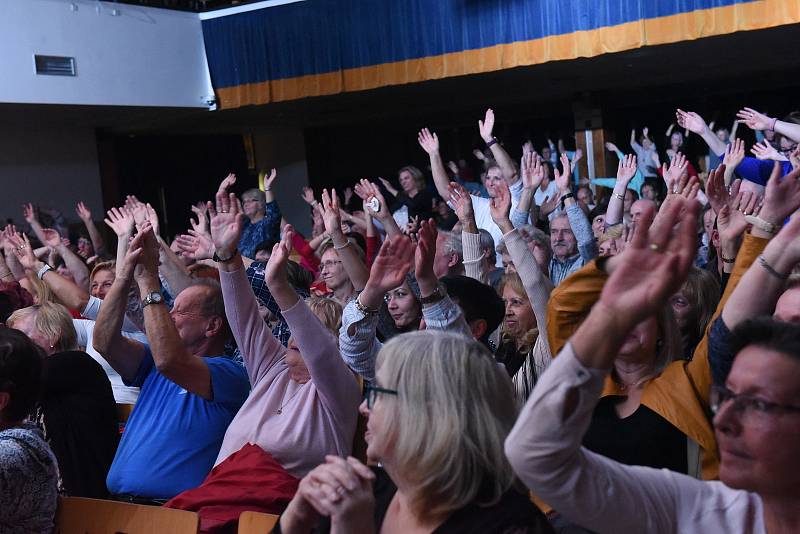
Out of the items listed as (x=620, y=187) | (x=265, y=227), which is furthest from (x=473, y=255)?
(x=265, y=227)

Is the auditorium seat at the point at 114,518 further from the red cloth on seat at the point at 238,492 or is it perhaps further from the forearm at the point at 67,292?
the forearm at the point at 67,292

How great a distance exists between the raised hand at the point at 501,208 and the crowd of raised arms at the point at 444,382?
18 mm

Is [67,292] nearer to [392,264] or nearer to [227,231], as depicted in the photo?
[227,231]

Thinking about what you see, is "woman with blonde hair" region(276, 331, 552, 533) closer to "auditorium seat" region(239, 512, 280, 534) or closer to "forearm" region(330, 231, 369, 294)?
"auditorium seat" region(239, 512, 280, 534)

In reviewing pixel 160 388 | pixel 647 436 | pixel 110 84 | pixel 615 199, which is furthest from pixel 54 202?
pixel 647 436

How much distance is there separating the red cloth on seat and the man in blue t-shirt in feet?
0.85

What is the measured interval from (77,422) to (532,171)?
7.66 feet

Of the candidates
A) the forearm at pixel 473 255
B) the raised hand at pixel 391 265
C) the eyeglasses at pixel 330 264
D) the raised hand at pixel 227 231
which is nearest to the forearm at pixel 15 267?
the eyeglasses at pixel 330 264

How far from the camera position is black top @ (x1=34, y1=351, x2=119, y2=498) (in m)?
2.76

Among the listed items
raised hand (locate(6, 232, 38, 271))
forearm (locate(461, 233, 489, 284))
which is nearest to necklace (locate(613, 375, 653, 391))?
forearm (locate(461, 233, 489, 284))

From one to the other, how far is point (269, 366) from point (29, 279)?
2262 mm

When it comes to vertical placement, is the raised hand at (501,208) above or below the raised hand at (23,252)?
above

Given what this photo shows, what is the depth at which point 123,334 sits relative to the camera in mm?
3412

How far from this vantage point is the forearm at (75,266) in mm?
5105
